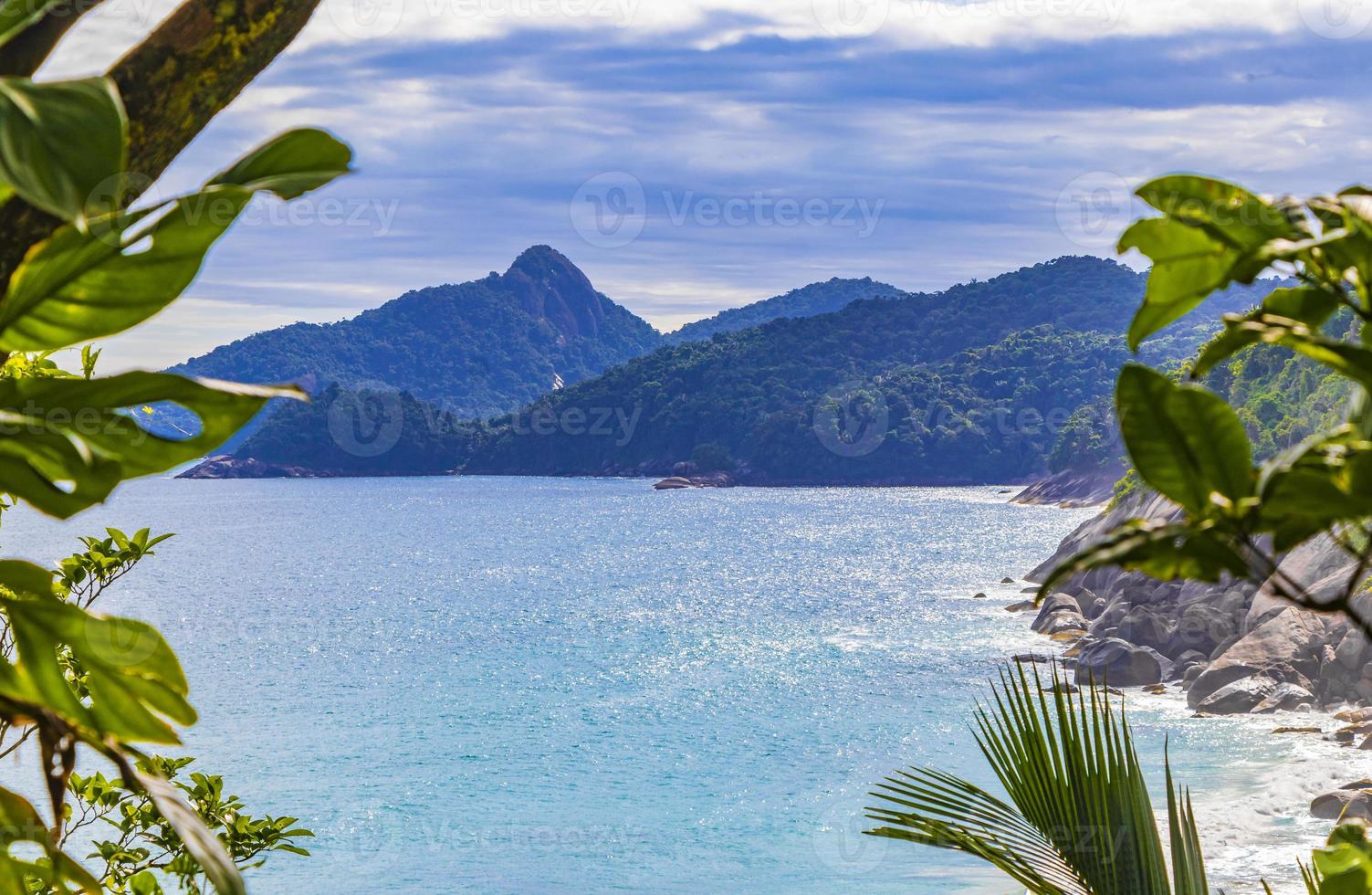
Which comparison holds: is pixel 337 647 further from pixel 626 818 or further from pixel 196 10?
pixel 196 10

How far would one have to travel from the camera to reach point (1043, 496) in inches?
3169

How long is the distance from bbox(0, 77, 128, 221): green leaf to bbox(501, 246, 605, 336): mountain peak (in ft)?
549

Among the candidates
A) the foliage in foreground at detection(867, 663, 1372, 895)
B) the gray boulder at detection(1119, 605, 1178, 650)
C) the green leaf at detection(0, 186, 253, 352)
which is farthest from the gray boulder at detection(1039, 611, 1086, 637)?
the green leaf at detection(0, 186, 253, 352)

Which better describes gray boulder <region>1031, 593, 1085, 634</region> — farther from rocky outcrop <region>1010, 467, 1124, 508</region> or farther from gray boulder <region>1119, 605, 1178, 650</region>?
rocky outcrop <region>1010, 467, 1124, 508</region>

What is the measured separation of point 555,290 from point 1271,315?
176634mm

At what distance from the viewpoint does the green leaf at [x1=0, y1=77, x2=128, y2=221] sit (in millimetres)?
456

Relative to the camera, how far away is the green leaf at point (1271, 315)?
23.1 inches

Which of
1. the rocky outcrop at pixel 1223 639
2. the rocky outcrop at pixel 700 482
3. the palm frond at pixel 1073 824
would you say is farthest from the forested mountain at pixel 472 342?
the palm frond at pixel 1073 824

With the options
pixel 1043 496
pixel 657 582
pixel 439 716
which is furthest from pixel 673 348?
pixel 439 716

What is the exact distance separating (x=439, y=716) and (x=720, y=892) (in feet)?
46.9

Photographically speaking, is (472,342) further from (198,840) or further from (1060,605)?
(198,840)

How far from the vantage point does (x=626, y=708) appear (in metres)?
30.4

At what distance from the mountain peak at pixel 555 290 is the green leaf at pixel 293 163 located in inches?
6577

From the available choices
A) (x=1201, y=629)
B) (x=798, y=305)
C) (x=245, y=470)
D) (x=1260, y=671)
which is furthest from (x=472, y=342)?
(x=1260, y=671)
